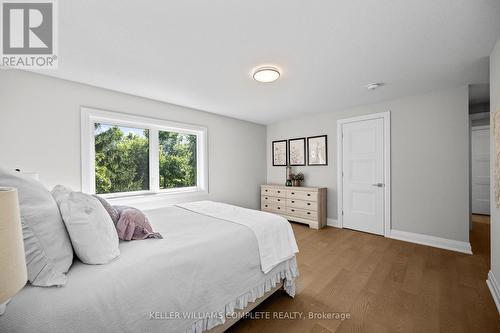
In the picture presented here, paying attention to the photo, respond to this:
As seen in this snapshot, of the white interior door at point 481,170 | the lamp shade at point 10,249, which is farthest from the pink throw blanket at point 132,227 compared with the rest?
the white interior door at point 481,170

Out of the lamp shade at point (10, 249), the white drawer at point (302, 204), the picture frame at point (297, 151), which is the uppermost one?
the picture frame at point (297, 151)

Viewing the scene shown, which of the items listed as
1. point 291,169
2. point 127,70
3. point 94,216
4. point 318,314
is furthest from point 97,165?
point 291,169

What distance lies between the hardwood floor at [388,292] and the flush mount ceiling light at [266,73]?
7.65 ft

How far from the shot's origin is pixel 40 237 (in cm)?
90

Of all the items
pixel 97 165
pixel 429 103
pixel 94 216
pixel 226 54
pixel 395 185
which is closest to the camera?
pixel 94 216

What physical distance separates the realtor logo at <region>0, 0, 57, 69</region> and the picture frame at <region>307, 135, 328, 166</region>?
4.12m

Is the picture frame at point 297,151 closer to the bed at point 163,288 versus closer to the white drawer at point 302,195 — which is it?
the white drawer at point 302,195

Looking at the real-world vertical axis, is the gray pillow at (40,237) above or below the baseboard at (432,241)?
above

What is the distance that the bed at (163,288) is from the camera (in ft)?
2.65

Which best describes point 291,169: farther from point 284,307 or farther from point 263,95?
point 284,307

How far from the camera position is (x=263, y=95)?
318 centimetres

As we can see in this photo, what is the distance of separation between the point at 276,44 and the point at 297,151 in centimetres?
304

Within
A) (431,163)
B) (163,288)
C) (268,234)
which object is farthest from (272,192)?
(163,288)

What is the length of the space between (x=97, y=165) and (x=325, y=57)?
329 centimetres
